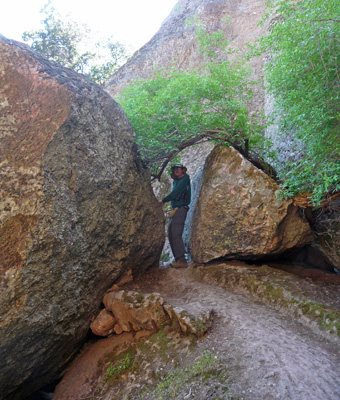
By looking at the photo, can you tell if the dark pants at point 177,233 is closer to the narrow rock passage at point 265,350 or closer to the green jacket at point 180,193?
the green jacket at point 180,193

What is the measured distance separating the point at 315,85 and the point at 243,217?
3.20m

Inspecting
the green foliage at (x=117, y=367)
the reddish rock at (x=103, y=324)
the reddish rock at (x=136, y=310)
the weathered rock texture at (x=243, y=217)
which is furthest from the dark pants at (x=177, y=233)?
the green foliage at (x=117, y=367)

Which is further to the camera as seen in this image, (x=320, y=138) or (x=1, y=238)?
(x=320, y=138)

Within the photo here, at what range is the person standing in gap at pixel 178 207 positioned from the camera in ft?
26.7

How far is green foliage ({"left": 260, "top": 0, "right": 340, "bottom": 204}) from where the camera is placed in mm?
5461

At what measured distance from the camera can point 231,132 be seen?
25.3 ft

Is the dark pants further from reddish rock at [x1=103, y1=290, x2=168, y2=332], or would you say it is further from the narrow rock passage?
reddish rock at [x1=103, y1=290, x2=168, y2=332]

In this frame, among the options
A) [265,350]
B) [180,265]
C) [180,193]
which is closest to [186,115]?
[180,193]

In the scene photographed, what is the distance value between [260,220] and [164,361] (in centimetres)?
375

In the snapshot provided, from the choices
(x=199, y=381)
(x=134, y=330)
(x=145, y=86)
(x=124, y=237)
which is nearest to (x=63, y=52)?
(x=145, y=86)

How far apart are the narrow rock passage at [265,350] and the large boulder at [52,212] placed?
78.2 inches

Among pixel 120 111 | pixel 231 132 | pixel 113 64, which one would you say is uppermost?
pixel 113 64

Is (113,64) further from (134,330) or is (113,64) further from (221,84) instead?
(134,330)

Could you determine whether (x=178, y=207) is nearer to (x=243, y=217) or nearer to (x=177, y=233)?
(x=177, y=233)
